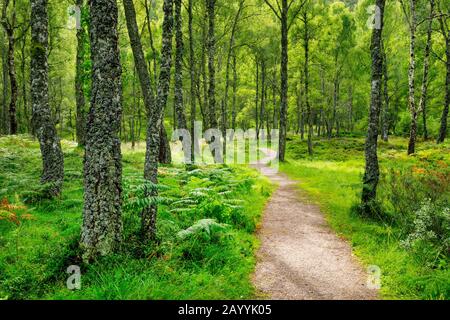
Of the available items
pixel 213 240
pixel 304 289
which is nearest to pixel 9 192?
pixel 213 240

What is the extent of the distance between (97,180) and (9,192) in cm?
546

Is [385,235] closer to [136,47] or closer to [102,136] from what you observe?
Answer: [102,136]

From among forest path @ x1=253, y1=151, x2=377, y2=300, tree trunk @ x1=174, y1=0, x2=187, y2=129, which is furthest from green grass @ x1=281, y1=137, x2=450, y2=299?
tree trunk @ x1=174, y1=0, x2=187, y2=129

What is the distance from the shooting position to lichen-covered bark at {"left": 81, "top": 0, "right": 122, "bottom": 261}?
5.72 metres

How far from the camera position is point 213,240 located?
726 centimetres

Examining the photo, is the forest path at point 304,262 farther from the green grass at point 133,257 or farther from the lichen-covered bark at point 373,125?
the lichen-covered bark at point 373,125

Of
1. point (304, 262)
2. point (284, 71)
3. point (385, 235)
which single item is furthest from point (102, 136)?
point (284, 71)

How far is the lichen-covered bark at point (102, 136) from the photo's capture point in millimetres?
5723

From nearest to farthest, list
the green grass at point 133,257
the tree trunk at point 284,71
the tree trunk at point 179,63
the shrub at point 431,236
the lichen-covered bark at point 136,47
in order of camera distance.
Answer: the green grass at point 133,257, the shrub at point 431,236, the lichen-covered bark at point 136,47, the tree trunk at point 179,63, the tree trunk at point 284,71

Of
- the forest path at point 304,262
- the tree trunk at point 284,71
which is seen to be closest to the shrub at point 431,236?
the forest path at point 304,262

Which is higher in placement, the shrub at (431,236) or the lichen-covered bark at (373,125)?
the lichen-covered bark at (373,125)

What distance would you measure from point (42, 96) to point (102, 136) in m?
5.07

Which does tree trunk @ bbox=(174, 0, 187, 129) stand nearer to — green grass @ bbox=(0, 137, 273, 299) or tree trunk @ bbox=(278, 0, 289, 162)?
green grass @ bbox=(0, 137, 273, 299)

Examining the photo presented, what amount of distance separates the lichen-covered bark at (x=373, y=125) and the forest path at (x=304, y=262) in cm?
148
